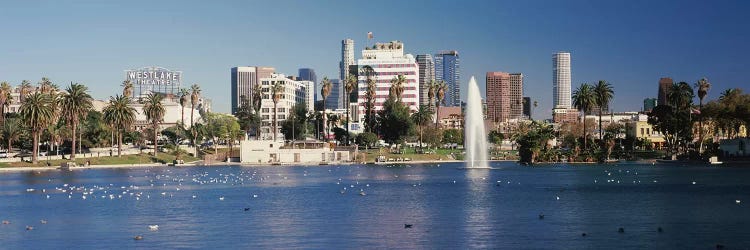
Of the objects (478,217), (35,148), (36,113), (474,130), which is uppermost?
(36,113)

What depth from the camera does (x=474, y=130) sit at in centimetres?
17238

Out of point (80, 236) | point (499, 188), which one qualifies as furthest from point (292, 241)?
point (499, 188)

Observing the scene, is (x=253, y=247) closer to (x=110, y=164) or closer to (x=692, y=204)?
(x=692, y=204)

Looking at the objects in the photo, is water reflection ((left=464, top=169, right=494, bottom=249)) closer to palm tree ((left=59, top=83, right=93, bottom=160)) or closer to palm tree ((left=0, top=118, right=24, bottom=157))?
palm tree ((left=59, top=83, right=93, bottom=160))

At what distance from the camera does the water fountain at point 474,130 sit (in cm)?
15800

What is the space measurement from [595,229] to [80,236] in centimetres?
3199

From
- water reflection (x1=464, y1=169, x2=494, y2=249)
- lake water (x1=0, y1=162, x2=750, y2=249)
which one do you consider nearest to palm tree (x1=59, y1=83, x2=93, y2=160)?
lake water (x1=0, y1=162, x2=750, y2=249)

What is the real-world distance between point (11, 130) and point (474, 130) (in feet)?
305

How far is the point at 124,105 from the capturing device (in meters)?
194

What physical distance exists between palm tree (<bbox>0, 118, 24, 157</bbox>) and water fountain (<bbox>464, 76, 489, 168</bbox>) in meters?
91.7

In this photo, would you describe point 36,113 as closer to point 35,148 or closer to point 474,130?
point 35,148

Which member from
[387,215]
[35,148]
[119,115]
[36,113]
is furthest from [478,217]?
[119,115]

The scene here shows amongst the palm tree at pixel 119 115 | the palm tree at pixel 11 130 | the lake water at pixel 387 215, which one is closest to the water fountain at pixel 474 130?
the lake water at pixel 387 215

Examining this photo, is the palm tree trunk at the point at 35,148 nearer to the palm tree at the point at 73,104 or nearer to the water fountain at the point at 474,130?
the palm tree at the point at 73,104
